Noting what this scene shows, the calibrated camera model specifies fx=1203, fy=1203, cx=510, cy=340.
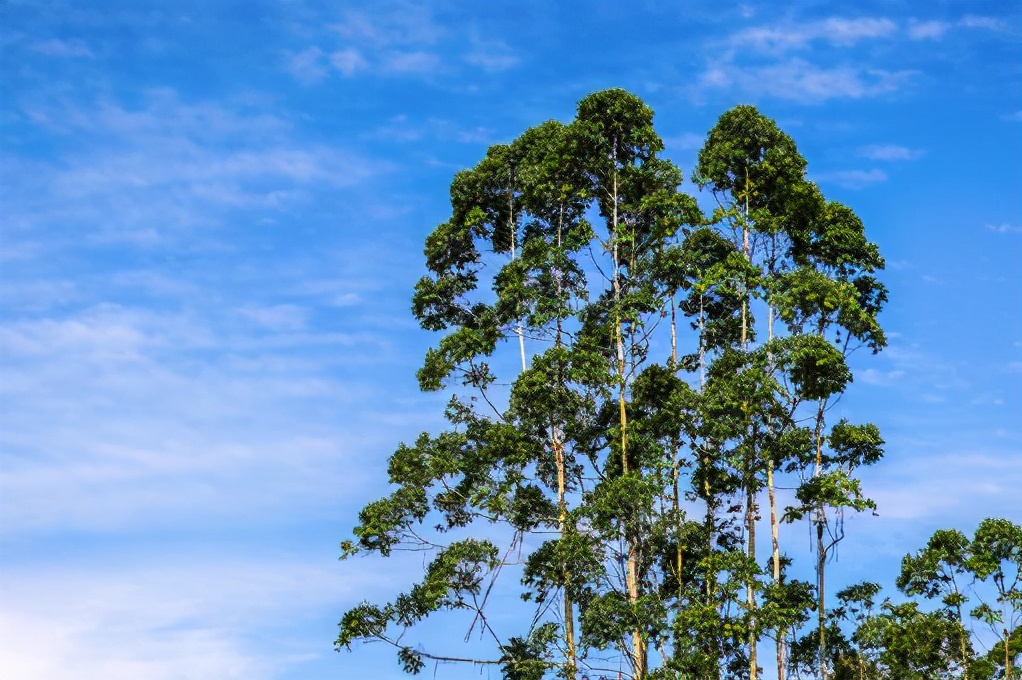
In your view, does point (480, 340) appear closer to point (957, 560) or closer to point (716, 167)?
point (716, 167)

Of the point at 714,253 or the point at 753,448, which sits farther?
the point at 714,253

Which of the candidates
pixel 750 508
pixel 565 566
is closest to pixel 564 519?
pixel 565 566

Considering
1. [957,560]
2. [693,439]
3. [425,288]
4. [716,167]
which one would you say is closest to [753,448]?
[693,439]

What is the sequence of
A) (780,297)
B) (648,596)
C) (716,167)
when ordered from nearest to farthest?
(648,596), (780,297), (716,167)

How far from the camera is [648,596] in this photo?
22.9 metres

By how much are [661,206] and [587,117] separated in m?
2.65

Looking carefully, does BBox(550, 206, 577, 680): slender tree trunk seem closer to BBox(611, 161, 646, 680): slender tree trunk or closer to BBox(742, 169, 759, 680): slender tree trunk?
BBox(611, 161, 646, 680): slender tree trunk

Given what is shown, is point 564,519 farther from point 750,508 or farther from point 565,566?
point 750,508

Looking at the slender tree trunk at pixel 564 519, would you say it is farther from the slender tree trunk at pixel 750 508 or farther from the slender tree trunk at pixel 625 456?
the slender tree trunk at pixel 750 508

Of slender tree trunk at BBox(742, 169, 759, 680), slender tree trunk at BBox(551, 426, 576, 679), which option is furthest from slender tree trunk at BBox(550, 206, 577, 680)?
slender tree trunk at BBox(742, 169, 759, 680)

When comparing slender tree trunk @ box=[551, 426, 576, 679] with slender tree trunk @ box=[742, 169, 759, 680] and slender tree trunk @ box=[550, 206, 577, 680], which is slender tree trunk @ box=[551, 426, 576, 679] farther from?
slender tree trunk @ box=[742, 169, 759, 680]

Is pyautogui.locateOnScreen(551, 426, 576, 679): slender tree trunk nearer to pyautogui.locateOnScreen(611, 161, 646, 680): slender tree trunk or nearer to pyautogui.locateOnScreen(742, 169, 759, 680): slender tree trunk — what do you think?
pyautogui.locateOnScreen(611, 161, 646, 680): slender tree trunk

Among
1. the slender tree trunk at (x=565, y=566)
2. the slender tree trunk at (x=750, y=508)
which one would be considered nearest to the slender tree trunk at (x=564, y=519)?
the slender tree trunk at (x=565, y=566)

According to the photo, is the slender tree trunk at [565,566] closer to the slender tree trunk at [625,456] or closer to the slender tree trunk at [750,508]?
the slender tree trunk at [625,456]
